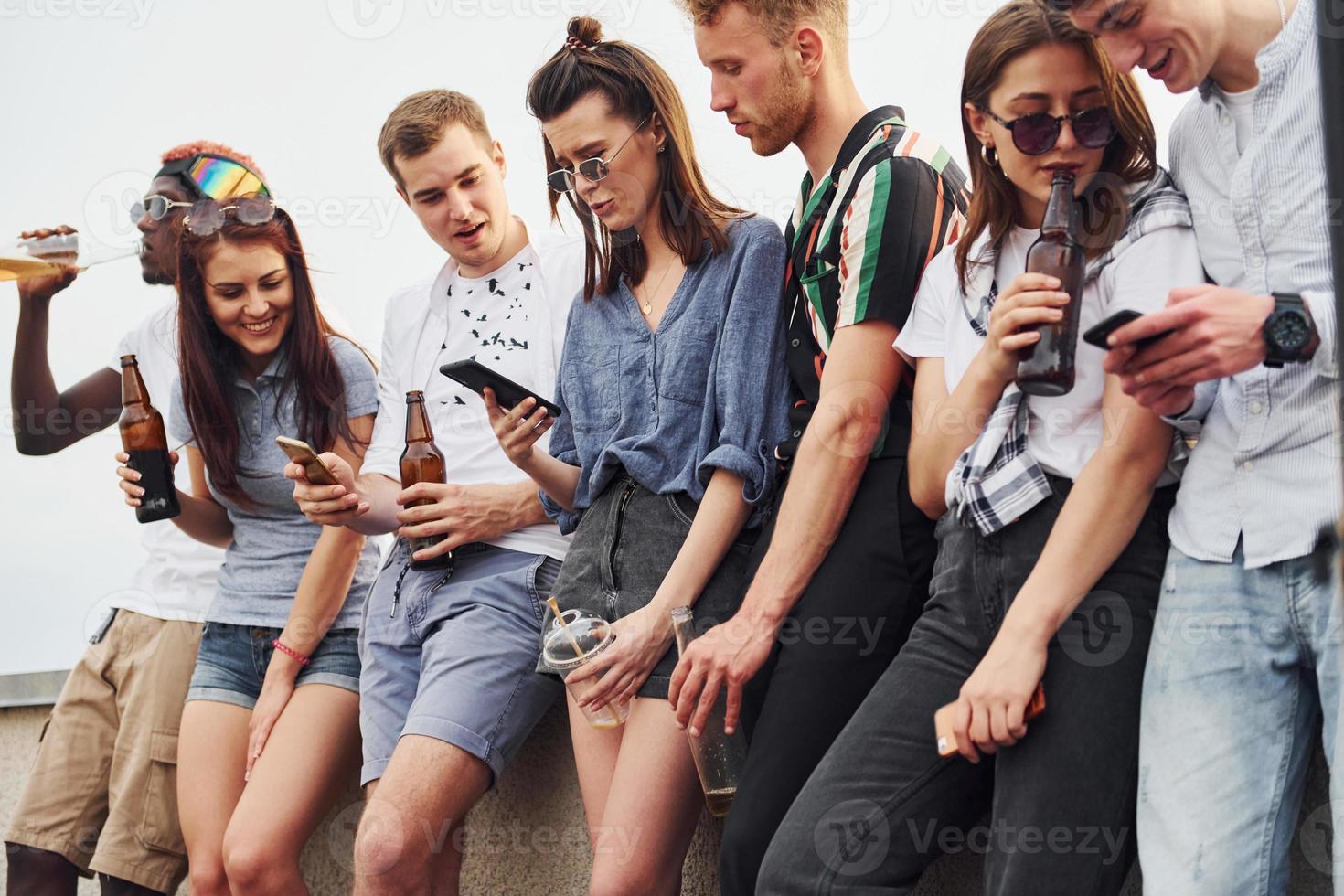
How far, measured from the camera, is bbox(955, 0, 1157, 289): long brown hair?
2131 millimetres

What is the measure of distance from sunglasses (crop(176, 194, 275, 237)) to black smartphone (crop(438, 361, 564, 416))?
1037 millimetres

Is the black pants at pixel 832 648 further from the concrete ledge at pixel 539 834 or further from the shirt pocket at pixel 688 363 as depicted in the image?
the concrete ledge at pixel 539 834

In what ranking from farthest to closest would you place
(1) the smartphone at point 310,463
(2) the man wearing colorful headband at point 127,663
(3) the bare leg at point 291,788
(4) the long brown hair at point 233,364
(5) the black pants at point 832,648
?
(4) the long brown hair at point 233,364, (2) the man wearing colorful headband at point 127,663, (1) the smartphone at point 310,463, (3) the bare leg at point 291,788, (5) the black pants at point 832,648

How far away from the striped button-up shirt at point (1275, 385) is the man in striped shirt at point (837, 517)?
1.94ft

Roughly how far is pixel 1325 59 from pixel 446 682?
2.20 meters

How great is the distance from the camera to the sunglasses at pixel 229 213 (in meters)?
3.59

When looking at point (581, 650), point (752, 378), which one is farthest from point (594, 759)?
point (752, 378)

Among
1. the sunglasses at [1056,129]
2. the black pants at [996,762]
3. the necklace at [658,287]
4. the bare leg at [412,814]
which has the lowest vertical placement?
the bare leg at [412,814]

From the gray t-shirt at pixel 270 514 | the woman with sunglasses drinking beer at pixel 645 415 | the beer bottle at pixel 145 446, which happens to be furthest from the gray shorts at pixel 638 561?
the beer bottle at pixel 145 446

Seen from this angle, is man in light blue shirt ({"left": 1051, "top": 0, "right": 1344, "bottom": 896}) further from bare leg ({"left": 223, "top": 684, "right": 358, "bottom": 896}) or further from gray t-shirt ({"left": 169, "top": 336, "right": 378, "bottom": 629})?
gray t-shirt ({"left": 169, "top": 336, "right": 378, "bottom": 629})

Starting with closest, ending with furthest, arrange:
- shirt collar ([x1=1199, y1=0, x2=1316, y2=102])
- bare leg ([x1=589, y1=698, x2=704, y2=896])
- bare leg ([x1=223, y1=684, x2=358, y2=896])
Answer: shirt collar ([x1=1199, y1=0, x2=1316, y2=102]) < bare leg ([x1=589, y1=698, x2=704, y2=896]) < bare leg ([x1=223, y1=684, x2=358, y2=896])

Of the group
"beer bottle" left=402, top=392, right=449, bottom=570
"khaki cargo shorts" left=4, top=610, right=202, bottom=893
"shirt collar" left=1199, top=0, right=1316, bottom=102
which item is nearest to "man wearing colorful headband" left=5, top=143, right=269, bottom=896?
"khaki cargo shorts" left=4, top=610, right=202, bottom=893

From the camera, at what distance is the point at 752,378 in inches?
105

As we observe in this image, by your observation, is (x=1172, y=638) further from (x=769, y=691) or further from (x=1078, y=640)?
(x=769, y=691)
